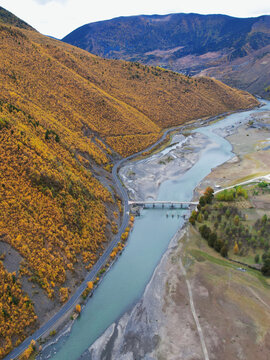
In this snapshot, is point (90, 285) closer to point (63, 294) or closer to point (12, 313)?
point (63, 294)

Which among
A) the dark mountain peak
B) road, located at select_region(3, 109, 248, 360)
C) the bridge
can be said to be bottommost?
road, located at select_region(3, 109, 248, 360)

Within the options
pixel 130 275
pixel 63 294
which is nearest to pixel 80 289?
pixel 63 294

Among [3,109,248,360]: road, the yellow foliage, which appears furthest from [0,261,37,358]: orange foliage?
the yellow foliage

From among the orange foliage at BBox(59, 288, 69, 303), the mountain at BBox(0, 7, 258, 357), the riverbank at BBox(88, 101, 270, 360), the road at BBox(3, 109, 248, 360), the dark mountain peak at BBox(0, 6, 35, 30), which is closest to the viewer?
the road at BBox(3, 109, 248, 360)

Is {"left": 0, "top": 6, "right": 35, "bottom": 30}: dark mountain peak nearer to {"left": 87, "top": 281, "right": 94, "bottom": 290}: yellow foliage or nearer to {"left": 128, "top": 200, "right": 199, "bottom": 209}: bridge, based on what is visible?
{"left": 128, "top": 200, "right": 199, "bottom": 209}: bridge

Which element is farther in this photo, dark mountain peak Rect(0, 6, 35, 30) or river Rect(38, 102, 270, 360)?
dark mountain peak Rect(0, 6, 35, 30)

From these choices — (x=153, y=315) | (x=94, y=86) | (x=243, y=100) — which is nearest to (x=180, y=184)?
(x=153, y=315)

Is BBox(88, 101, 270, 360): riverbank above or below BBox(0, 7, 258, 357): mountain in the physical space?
below

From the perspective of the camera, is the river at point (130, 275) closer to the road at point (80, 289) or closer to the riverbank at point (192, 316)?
the riverbank at point (192, 316)
